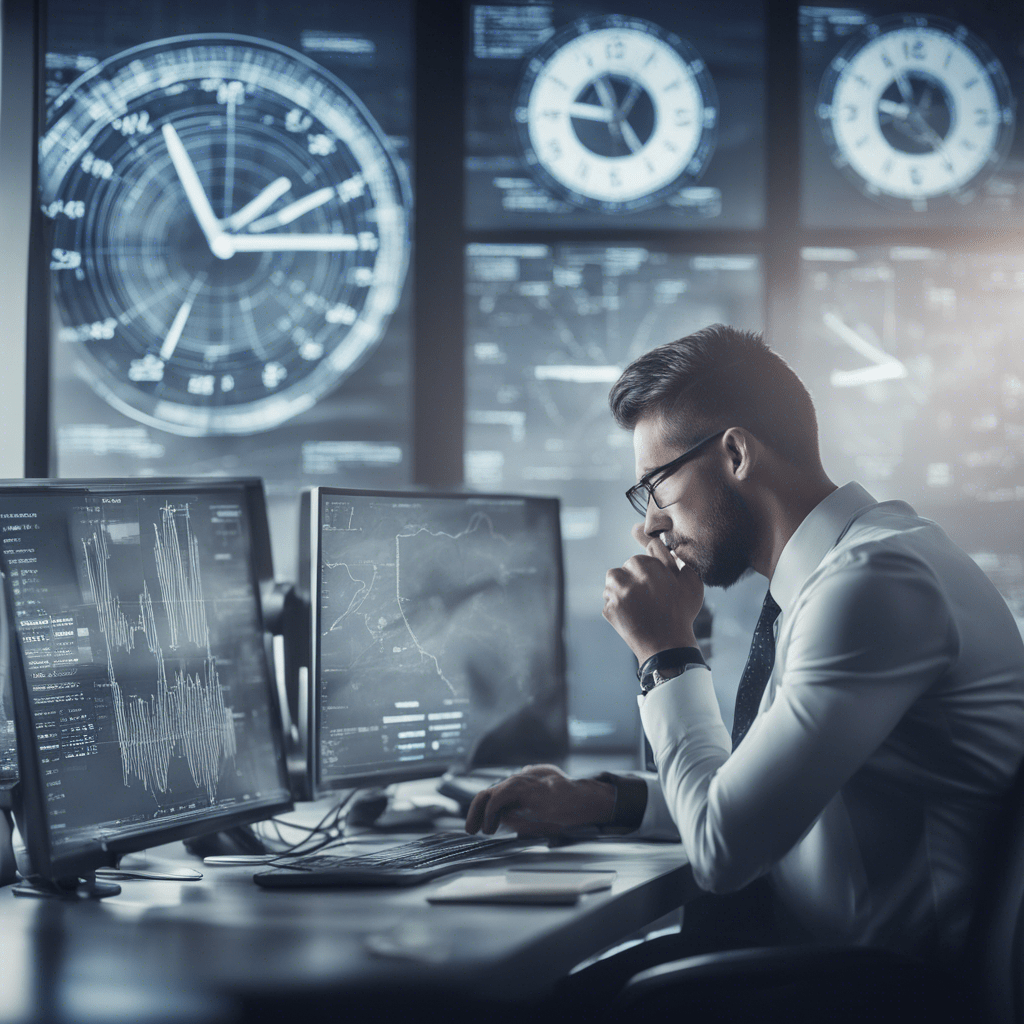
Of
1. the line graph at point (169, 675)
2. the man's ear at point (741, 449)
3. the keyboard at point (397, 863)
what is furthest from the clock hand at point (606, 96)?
the keyboard at point (397, 863)

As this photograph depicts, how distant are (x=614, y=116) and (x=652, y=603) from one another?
1.86 m

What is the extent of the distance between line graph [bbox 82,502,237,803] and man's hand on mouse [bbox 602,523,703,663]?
57 cm

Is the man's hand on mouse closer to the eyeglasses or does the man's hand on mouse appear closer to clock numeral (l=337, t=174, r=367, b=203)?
the eyeglasses

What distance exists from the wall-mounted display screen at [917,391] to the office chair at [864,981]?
181 cm

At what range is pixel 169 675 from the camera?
1.31 meters

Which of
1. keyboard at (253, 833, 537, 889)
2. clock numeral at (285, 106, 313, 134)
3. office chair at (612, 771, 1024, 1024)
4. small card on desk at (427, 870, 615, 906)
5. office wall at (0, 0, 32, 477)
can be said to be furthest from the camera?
clock numeral at (285, 106, 313, 134)

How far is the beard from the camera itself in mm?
1338

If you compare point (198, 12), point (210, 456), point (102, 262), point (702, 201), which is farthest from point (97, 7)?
point (702, 201)

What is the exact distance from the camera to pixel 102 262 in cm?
259

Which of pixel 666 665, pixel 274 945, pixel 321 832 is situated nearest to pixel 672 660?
pixel 666 665

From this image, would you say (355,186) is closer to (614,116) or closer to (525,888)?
(614,116)

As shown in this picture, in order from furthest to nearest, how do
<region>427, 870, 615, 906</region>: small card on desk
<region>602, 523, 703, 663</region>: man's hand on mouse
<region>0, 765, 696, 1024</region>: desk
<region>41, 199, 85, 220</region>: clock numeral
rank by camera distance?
1. <region>41, 199, 85, 220</region>: clock numeral
2. <region>602, 523, 703, 663</region>: man's hand on mouse
3. <region>427, 870, 615, 906</region>: small card on desk
4. <region>0, 765, 696, 1024</region>: desk

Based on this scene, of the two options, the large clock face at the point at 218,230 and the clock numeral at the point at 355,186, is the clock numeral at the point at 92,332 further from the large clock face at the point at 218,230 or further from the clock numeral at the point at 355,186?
the clock numeral at the point at 355,186

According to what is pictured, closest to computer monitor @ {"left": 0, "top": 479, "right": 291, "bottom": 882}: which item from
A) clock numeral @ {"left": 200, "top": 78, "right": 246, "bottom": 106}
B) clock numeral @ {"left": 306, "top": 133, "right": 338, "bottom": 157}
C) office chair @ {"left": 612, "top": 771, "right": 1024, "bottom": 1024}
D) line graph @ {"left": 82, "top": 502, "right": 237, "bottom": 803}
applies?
line graph @ {"left": 82, "top": 502, "right": 237, "bottom": 803}
